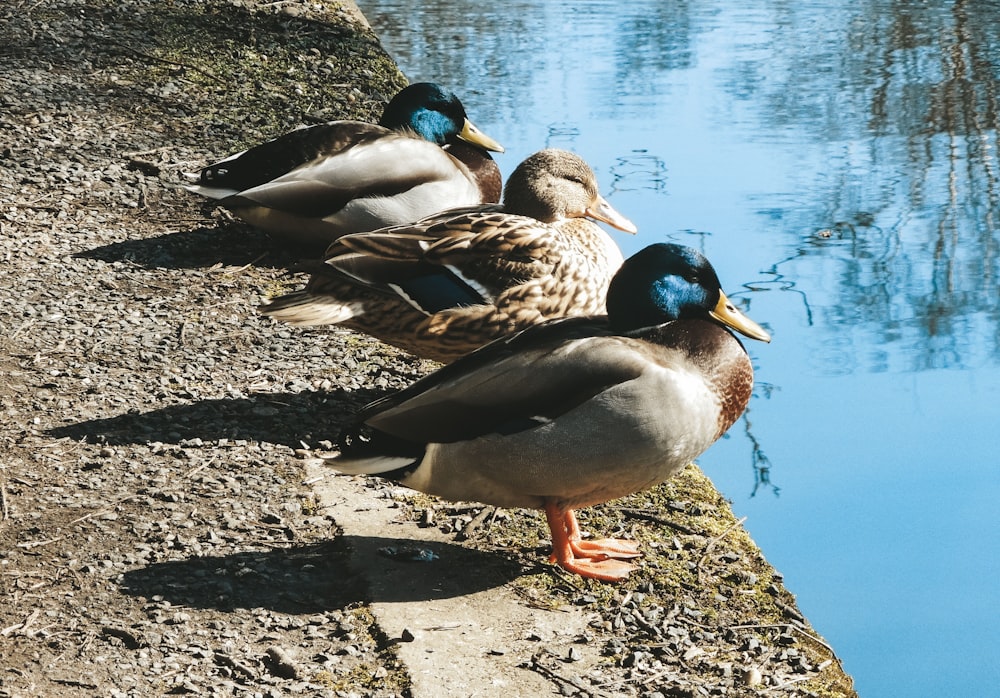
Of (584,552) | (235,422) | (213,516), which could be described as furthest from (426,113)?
(584,552)

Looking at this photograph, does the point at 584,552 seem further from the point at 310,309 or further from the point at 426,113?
the point at 426,113

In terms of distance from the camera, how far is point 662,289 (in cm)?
357

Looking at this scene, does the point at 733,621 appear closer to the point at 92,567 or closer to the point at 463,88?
the point at 92,567

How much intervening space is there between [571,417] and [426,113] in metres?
3.06

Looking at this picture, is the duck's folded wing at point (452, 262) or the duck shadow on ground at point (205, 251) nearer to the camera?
the duck's folded wing at point (452, 262)

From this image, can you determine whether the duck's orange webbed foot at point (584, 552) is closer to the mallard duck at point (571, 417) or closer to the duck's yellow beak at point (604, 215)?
the mallard duck at point (571, 417)

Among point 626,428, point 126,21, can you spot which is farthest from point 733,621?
point 126,21

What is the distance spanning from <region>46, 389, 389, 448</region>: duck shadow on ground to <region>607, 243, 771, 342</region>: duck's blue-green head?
108 cm

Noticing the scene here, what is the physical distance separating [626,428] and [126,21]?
6280 millimetres

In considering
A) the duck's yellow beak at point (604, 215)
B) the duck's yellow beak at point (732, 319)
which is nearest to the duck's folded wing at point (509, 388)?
the duck's yellow beak at point (732, 319)

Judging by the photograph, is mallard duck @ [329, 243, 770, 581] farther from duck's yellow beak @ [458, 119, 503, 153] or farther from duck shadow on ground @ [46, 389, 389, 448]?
duck's yellow beak @ [458, 119, 503, 153]

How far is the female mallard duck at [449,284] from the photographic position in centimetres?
423

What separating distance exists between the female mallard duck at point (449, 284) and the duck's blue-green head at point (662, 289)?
0.67 meters

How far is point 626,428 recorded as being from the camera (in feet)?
10.5
